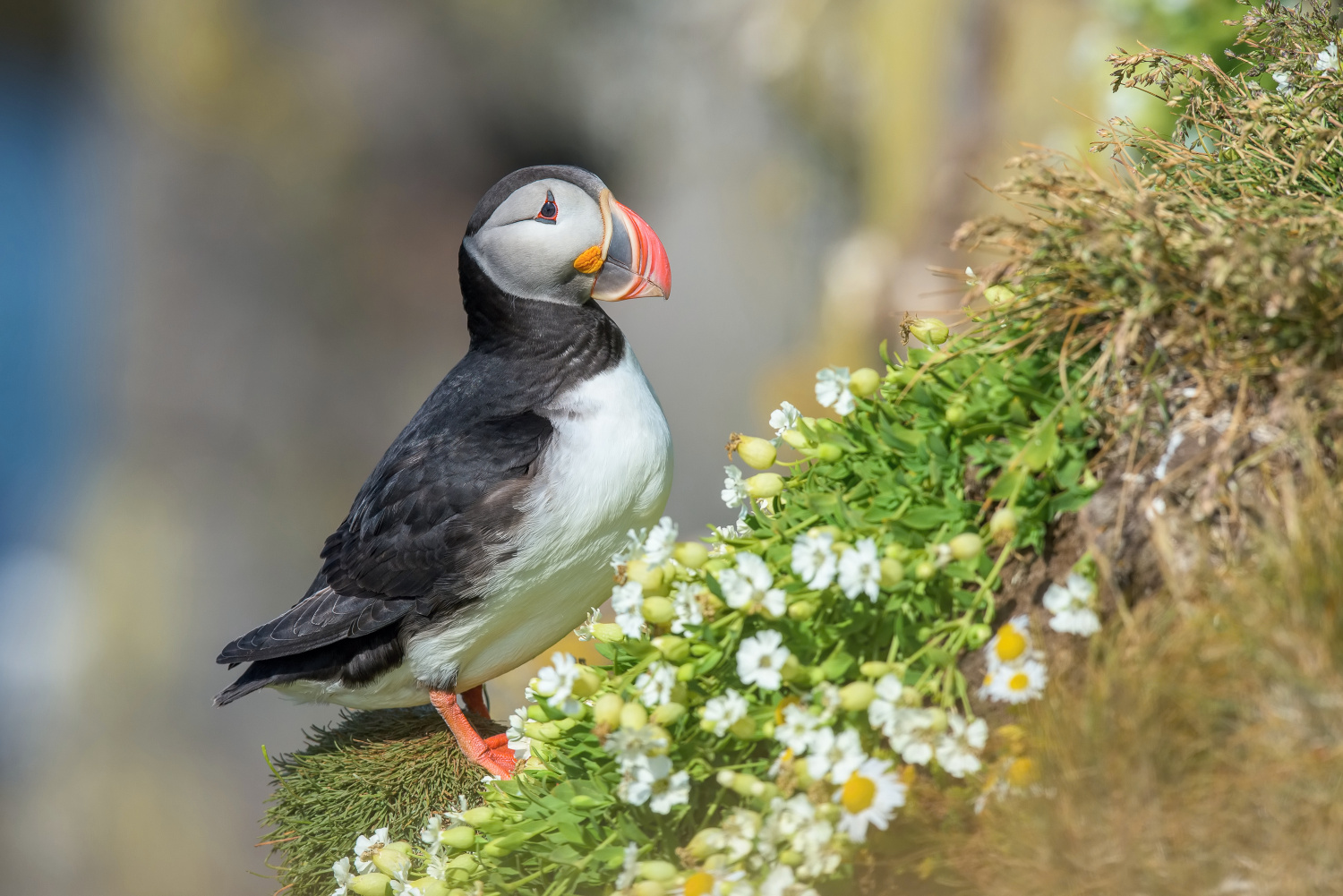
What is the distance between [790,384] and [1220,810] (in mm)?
7104

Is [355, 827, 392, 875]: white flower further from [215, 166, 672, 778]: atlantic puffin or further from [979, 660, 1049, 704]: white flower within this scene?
[979, 660, 1049, 704]: white flower

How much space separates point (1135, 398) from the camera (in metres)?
1.71

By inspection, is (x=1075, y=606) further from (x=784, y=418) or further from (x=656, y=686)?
(x=784, y=418)

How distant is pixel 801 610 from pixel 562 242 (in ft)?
5.53


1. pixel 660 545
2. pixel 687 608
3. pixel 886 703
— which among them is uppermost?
→ pixel 660 545

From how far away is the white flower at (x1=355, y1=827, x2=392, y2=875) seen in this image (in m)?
2.27

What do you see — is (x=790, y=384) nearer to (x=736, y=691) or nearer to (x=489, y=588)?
(x=489, y=588)

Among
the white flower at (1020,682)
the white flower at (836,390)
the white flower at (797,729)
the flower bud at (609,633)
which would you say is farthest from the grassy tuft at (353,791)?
the white flower at (1020,682)

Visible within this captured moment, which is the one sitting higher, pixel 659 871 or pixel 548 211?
pixel 548 211

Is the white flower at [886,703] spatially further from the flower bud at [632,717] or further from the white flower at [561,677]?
the white flower at [561,677]

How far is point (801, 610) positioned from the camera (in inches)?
64.7

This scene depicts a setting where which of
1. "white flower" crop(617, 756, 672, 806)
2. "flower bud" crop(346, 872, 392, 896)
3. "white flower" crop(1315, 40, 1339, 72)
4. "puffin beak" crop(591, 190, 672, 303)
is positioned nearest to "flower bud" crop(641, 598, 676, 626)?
"white flower" crop(617, 756, 672, 806)


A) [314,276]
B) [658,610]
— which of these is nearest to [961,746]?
[658,610]

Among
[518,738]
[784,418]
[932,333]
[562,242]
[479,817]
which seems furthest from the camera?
[562,242]
